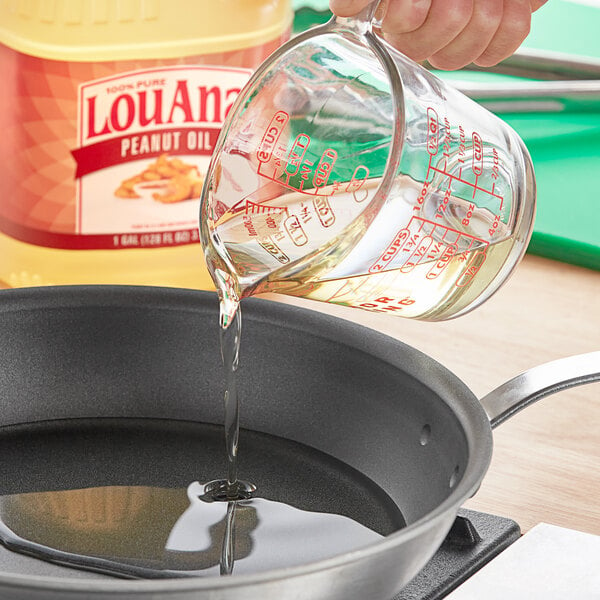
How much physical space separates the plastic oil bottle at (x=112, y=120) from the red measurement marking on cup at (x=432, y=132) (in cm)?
34

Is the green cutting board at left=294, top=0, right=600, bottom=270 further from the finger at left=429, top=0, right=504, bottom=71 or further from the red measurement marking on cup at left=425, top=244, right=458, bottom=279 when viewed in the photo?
the red measurement marking on cup at left=425, top=244, right=458, bottom=279

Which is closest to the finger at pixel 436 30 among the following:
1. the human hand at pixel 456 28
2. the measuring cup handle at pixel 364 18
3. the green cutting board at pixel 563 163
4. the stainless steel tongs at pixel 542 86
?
the human hand at pixel 456 28

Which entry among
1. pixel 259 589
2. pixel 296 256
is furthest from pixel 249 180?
pixel 259 589

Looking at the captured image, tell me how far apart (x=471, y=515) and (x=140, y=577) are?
20 cm

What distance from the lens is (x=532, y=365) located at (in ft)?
3.11

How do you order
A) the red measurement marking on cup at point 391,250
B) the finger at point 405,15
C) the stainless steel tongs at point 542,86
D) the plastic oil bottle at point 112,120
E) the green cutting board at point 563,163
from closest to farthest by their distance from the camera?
the red measurement marking on cup at point 391,250, the finger at point 405,15, the plastic oil bottle at point 112,120, the green cutting board at point 563,163, the stainless steel tongs at point 542,86

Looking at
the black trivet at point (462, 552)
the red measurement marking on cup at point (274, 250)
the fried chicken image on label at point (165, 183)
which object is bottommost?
the black trivet at point (462, 552)

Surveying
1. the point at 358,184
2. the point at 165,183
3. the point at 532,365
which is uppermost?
the point at 358,184

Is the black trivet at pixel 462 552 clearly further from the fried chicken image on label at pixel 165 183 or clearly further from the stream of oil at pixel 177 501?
the fried chicken image on label at pixel 165 183

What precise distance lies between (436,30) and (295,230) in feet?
0.70

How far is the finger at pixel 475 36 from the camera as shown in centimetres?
81

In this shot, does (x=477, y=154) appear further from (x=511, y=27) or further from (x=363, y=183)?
(x=511, y=27)

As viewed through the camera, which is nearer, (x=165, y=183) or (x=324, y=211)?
(x=324, y=211)

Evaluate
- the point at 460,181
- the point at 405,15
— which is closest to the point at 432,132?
the point at 460,181
